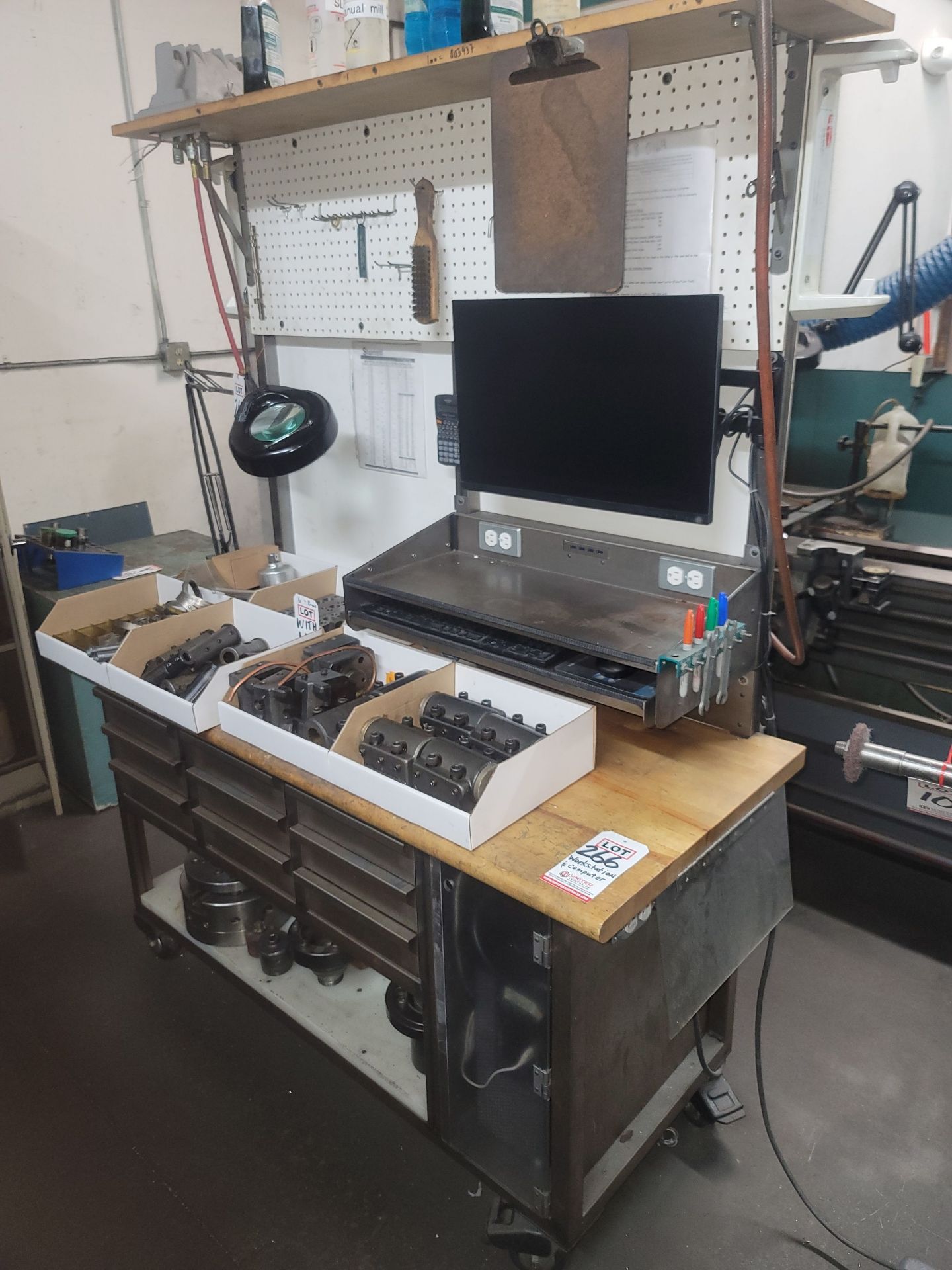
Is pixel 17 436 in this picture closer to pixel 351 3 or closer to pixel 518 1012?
pixel 351 3

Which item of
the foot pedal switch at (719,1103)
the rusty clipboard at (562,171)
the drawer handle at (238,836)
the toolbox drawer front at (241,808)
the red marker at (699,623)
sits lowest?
the foot pedal switch at (719,1103)

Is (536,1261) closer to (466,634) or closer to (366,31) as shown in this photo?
(466,634)

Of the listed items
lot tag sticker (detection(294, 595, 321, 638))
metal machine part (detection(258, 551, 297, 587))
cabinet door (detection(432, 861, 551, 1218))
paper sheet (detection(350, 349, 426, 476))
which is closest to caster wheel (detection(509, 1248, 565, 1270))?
cabinet door (detection(432, 861, 551, 1218))

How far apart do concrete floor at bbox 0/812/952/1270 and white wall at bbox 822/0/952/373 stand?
69.7 inches

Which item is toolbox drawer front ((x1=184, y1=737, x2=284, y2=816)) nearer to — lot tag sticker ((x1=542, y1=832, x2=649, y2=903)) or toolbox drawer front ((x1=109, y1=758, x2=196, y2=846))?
toolbox drawer front ((x1=109, y1=758, x2=196, y2=846))

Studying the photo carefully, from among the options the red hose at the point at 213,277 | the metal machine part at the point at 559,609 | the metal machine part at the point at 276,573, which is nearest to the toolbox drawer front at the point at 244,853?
the metal machine part at the point at 559,609

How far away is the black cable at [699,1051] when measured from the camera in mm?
1601

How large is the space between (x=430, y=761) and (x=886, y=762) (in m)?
0.90

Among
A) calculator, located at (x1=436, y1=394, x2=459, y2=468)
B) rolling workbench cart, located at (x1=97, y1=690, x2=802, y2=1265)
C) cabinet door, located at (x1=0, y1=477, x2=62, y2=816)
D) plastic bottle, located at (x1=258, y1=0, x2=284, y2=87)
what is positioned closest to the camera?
rolling workbench cart, located at (x1=97, y1=690, x2=802, y2=1265)

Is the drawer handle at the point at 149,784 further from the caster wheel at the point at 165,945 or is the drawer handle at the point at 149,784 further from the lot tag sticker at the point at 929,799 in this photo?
the lot tag sticker at the point at 929,799

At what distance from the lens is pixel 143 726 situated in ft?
6.11

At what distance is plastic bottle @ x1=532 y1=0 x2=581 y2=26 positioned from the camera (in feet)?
4.21

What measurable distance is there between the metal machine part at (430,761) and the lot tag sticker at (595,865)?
15 cm

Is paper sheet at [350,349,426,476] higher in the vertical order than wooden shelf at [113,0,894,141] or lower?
lower
